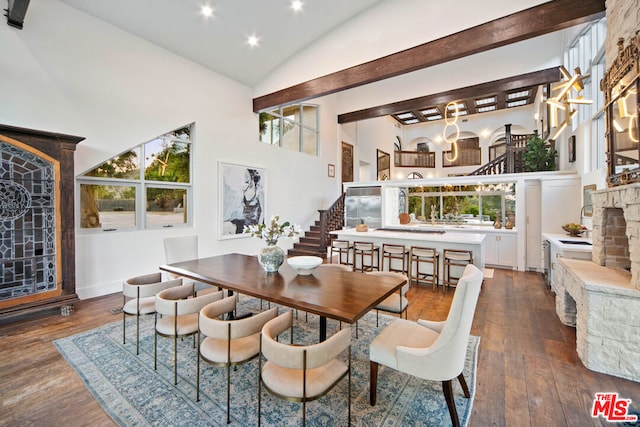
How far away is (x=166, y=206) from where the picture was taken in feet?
17.3

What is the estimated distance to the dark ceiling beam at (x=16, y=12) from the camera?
336 centimetres

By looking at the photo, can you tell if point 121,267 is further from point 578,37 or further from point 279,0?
point 578,37

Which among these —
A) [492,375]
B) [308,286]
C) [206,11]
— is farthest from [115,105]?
[492,375]

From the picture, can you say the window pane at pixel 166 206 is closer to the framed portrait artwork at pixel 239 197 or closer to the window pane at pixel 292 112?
the framed portrait artwork at pixel 239 197

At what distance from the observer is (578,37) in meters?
5.29

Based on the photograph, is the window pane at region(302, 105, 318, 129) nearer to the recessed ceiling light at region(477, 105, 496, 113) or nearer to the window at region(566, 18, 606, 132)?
the window at region(566, 18, 606, 132)

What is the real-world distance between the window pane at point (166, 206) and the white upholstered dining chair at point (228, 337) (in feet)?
12.2

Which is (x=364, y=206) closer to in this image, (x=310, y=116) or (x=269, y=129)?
(x=310, y=116)

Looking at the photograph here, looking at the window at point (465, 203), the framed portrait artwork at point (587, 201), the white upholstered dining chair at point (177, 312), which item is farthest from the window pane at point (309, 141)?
the white upholstered dining chair at point (177, 312)

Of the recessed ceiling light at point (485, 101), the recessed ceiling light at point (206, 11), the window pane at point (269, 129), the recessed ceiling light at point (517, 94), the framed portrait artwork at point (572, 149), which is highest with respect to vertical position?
the recessed ceiling light at point (485, 101)

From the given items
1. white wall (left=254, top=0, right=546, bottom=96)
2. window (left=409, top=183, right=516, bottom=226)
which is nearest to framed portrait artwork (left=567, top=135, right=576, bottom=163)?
window (left=409, top=183, right=516, bottom=226)

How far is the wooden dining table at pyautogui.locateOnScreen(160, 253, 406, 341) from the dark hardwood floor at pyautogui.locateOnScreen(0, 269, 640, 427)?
3.40 ft

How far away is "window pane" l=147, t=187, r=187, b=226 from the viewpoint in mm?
5062

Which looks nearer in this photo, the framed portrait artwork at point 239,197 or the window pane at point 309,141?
the framed portrait artwork at point 239,197
